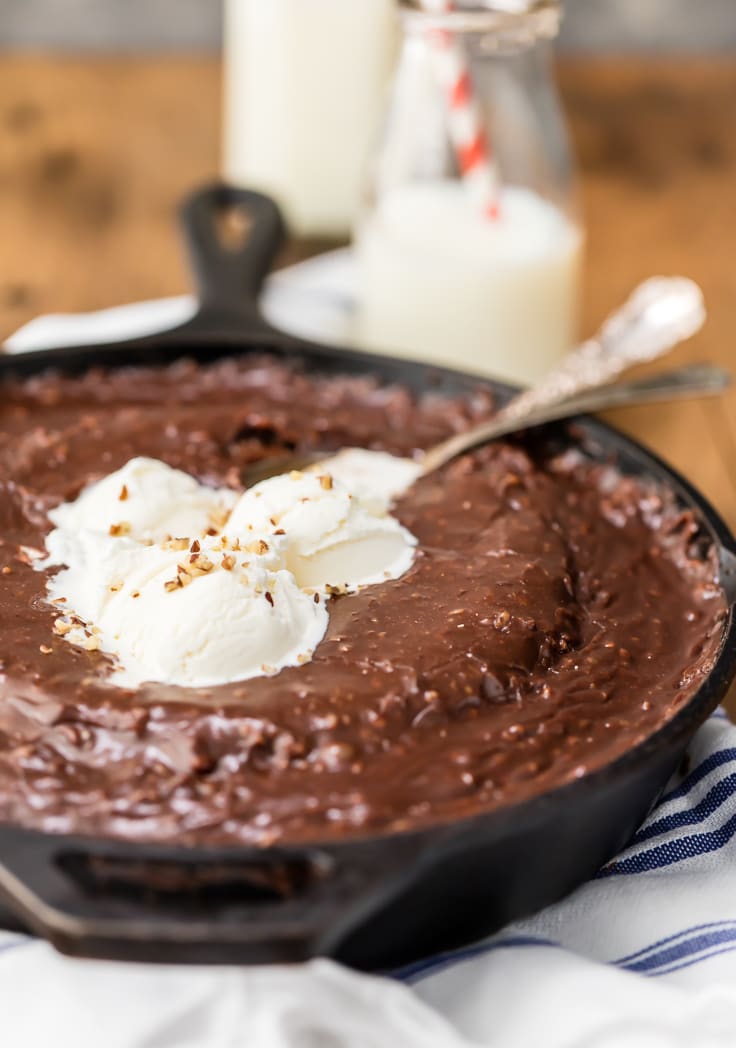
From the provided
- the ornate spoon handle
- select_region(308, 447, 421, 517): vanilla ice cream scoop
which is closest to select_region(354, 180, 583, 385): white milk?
the ornate spoon handle

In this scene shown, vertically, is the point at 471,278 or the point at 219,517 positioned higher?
the point at 471,278

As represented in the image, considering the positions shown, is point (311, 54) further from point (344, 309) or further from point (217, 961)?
point (217, 961)

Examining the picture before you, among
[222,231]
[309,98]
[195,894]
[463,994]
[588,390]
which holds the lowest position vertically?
[463,994]

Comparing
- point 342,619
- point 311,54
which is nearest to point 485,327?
point 311,54

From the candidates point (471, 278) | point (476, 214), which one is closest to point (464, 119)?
point (476, 214)

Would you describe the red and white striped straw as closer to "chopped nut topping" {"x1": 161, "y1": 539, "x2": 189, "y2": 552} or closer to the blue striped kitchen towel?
"chopped nut topping" {"x1": 161, "y1": 539, "x2": 189, "y2": 552}

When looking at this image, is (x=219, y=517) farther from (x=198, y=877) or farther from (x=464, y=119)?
(x=464, y=119)
